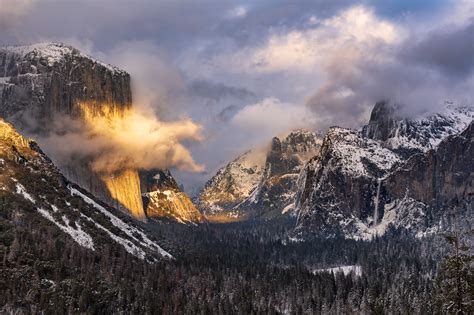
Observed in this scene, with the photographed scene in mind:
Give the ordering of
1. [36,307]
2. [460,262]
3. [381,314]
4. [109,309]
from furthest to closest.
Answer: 1. [109,309]
2. [36,307]
3. [381,314]
4. [460,262]

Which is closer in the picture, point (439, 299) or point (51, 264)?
Answer: point (439, 299)

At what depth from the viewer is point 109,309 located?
194m

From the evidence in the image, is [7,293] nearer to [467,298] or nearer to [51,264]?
[51,264]

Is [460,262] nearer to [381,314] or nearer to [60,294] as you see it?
[381,314]

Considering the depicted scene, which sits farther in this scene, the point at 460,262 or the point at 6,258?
the point at 6,258

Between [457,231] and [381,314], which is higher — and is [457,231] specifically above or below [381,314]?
above

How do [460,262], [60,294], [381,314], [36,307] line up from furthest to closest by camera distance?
[60,294] → [36,307] → [381,314] → [460,262]

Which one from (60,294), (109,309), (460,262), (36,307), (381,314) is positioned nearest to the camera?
(460,262)

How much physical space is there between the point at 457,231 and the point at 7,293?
5446 inches

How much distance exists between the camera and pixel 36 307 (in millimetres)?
170000

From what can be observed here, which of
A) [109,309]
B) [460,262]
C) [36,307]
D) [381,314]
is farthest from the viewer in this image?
[109,309]

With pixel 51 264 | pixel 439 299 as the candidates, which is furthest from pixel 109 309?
pixel 439 299

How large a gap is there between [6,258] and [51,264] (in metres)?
14.3

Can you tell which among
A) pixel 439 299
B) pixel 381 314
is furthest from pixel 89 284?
pixel 439 299
